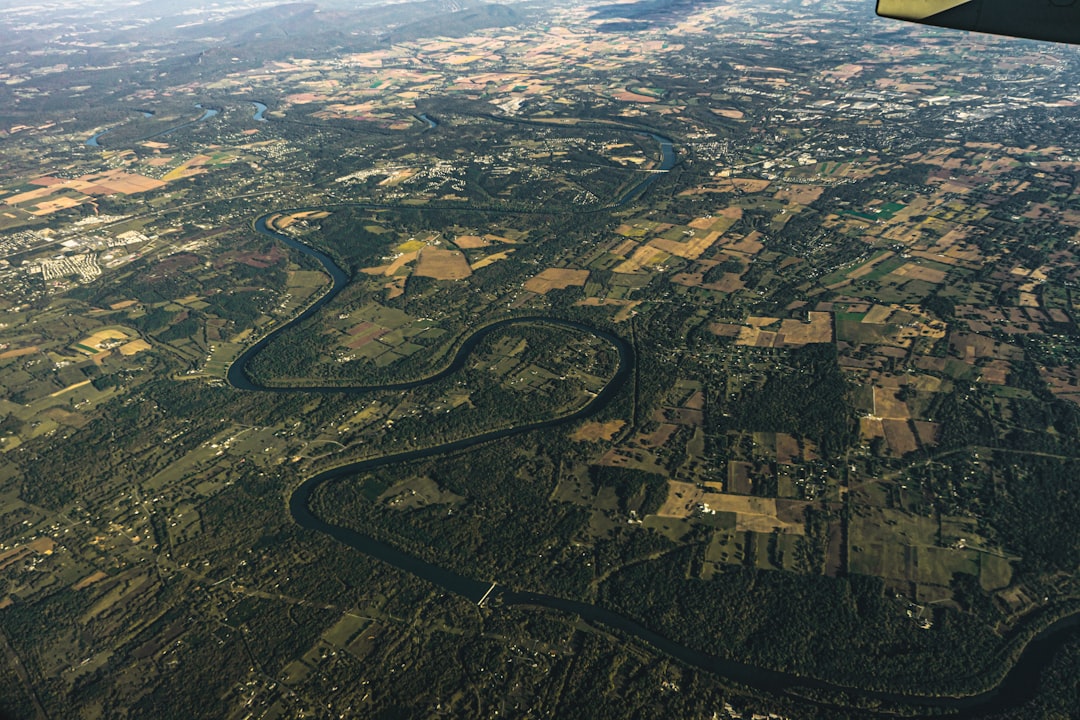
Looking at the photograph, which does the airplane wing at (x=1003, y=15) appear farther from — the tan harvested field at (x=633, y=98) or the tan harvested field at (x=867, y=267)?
the tan harvested field at (x=633, y=98)

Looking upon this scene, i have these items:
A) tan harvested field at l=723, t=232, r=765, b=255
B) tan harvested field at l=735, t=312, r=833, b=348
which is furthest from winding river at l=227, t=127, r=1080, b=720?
tan harvested field at l=723, t=232, r=765, b=255

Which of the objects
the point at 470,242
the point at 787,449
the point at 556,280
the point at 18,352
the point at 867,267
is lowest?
the point at 787,449

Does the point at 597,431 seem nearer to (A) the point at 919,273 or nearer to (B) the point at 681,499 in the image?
(B) the point at 681,499

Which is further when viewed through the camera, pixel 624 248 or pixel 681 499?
pixel 624 248

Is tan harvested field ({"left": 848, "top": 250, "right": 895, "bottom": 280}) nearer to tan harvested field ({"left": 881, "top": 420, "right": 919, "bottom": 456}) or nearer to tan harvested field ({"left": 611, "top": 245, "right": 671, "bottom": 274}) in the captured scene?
tan harvested field ({"left": 611, "top": 245, "right": 671, "bottom": 274})

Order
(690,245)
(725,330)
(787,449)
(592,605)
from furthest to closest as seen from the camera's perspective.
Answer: (690,245) → (725,330) → (787,449) → (592,605)

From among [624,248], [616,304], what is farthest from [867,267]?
[616,304]

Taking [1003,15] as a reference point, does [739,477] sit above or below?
below
